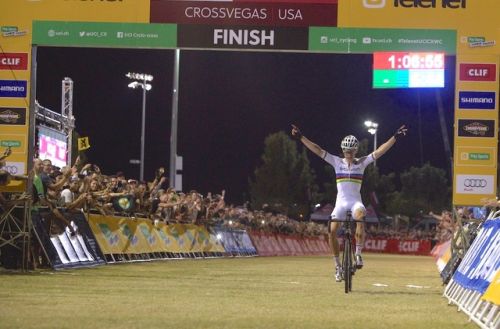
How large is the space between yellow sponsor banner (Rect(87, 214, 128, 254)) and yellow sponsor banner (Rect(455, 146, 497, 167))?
27.2 feet

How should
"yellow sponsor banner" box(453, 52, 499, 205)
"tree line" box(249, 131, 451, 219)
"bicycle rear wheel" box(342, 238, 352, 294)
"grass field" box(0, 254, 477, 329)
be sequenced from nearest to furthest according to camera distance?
"grass field" box(0, 254, 477, 329)
"bicycle rear wheel" box(342, 238, 352, 294)
"yellow sponsor banner" box(453, 52, 499, 205)
"tree line" box(249, 131, 451, 219)

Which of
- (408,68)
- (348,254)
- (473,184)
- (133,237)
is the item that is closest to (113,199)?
(133,237)

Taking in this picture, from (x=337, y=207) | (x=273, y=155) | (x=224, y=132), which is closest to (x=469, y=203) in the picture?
→ (x=337, y=207)

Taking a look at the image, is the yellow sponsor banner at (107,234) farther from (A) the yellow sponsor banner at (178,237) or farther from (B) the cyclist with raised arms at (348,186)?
(B) the cyclist with raised arms at (348,186)

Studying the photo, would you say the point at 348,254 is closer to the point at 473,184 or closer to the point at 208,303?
the point at 208,303

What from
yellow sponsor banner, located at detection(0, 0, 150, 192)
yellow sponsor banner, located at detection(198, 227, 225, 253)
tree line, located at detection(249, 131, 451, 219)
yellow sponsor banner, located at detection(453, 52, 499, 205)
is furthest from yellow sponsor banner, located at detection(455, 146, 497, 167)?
tree line, located at detection(249, 131, 451, 219)

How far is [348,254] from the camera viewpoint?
13.7 meters

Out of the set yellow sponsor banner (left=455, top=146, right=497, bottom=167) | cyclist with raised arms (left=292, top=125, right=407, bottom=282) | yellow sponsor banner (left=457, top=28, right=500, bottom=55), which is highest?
yellow sponsor banner (left=457, top=28, right=500, bottom=55)

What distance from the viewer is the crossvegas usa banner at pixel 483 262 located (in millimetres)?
9492

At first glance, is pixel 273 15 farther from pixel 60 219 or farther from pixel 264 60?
pixel 264 60

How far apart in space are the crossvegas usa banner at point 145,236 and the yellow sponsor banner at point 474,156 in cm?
831

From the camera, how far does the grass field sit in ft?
28.2

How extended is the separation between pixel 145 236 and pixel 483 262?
16193 millimetres

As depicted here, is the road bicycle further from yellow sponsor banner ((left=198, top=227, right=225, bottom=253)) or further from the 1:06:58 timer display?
yellow sponsor banner ((left=198, top=227, right=225, bottom=253))
